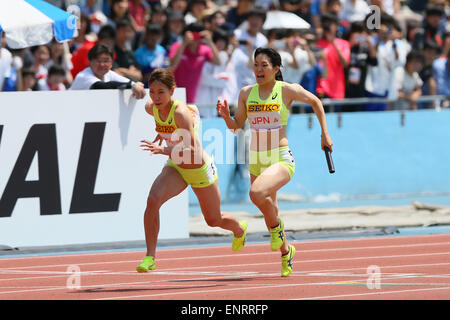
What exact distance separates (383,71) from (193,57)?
3.34 meters

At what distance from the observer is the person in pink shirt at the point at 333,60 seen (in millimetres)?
16797

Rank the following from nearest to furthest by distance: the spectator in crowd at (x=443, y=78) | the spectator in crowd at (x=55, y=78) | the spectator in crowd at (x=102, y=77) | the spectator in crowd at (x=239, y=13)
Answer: the spectator in crowd at (x=102, y=77) → the spectator in crowd at (x=55, y=78) → the spectator in crowd at (x=443, y=78) → the spectator in crowd at (x=239, y=13)

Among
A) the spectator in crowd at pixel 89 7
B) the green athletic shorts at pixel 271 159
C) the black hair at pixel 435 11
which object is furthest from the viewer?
the black hair at pixel 435 11

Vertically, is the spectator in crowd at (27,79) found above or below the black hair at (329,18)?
below

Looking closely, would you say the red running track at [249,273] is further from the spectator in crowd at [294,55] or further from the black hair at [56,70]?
the spectator in crowd at [294,55]

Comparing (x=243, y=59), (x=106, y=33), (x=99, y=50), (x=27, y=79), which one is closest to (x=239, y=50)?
(x=243, y=59)

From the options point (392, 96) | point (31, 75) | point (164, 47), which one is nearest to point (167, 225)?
point (31, 75)

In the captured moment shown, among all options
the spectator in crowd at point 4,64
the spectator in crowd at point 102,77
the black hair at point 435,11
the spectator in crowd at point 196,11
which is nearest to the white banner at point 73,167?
the spectator in crowd at point 102,77

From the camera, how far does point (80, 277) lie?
34.9ft

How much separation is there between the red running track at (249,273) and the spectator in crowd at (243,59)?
3718 mm

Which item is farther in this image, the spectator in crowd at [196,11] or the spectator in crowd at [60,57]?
the spectator in crowd at [196,11]

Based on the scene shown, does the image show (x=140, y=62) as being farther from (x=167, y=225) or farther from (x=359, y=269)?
(x=359, y=269)

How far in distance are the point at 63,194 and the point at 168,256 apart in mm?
1604

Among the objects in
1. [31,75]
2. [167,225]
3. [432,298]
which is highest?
[31,75]
